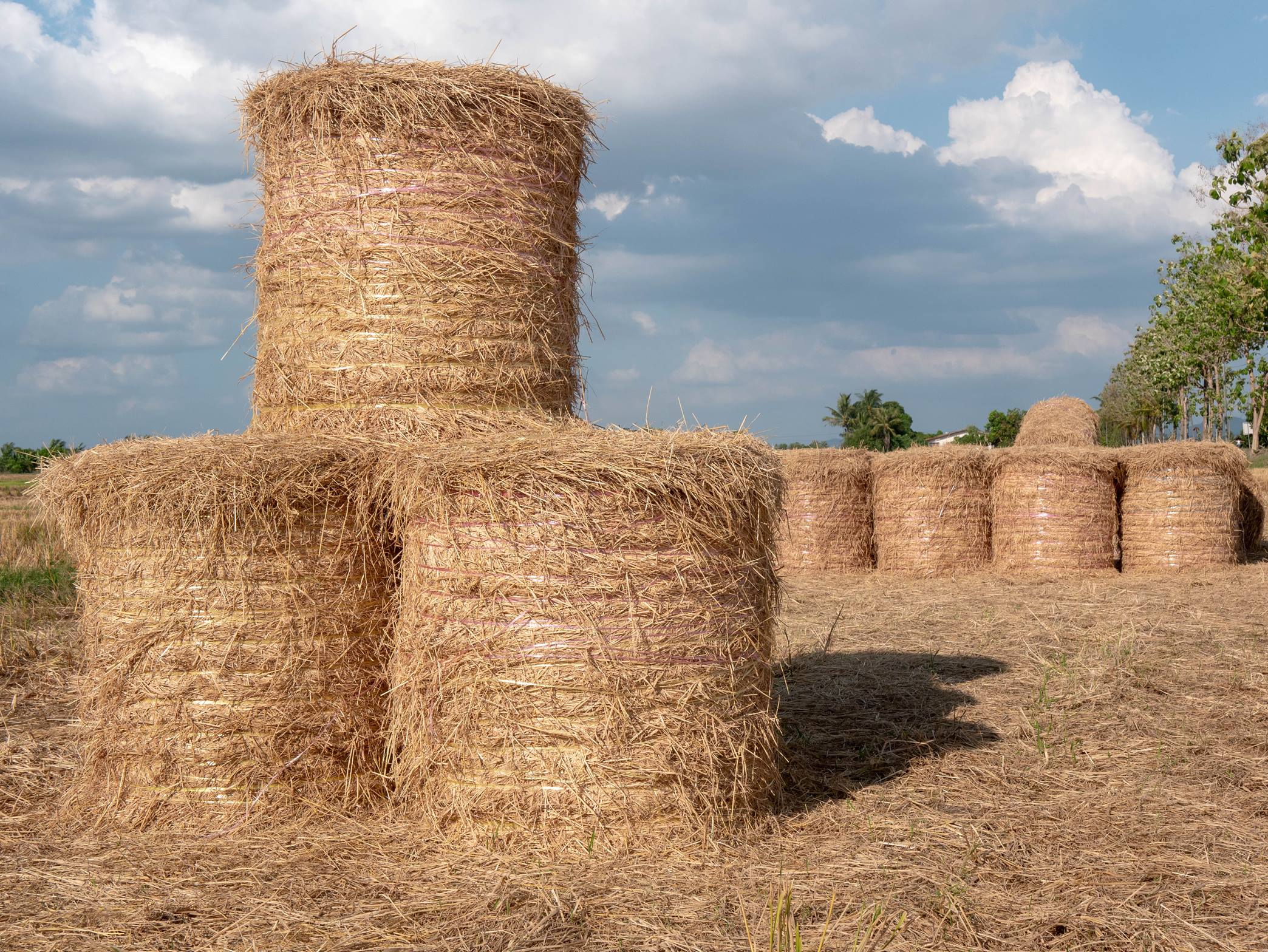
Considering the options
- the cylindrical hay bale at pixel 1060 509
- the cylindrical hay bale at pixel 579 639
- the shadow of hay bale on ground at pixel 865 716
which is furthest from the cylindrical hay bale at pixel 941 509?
the cylindrical hay bale at pixel 579 639

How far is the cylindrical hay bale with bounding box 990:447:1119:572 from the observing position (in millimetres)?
11945

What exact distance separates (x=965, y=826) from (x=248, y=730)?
2.95 m

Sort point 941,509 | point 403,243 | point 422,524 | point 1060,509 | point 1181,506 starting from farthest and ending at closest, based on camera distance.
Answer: point 941,509 → point 1181,506 → point 1060,509 → point 403,243 → point 422,524

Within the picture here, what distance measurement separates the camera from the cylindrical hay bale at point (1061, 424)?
59.6 feet

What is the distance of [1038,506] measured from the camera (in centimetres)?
1202

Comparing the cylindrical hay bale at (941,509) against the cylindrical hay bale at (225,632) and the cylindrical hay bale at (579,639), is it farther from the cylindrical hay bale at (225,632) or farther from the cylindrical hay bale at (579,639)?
the cylindrical hay bale at (225,632)

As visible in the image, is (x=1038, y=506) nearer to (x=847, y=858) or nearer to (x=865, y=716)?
(x=865, y=716)

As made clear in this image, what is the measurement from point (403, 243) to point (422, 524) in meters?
1.51

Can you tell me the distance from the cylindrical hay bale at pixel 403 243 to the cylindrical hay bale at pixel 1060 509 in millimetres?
8650

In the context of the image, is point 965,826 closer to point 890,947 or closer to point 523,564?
point 890,947

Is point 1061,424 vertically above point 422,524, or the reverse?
point 1061,424

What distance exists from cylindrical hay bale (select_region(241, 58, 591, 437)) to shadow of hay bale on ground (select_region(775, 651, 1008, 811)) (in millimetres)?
2239

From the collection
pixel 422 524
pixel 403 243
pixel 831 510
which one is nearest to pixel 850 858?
pixel 422 524

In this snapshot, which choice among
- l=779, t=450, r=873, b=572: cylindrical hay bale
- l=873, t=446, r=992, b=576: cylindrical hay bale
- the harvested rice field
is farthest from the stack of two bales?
l=873, t=446, r=992, b=576: cylindrical hay bale
